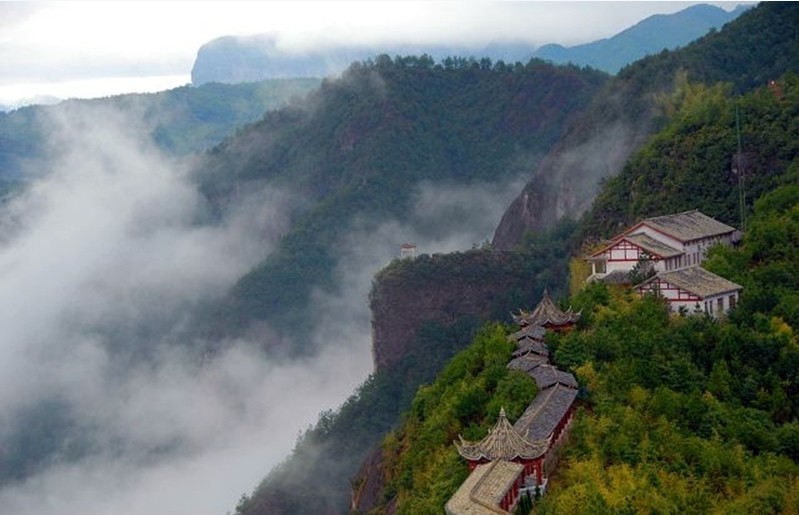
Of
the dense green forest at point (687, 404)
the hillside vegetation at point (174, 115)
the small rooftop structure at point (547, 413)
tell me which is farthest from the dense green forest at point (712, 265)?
the hillside vegetation at point (174, 115)

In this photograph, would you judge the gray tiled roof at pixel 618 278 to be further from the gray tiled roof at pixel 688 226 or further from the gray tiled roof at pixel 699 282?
the gray tiled roof at pixel 688 226

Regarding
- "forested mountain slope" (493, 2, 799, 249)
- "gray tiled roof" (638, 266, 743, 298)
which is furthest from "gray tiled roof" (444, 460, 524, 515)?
"forested mountain slope" (493, 2, 799, 249)

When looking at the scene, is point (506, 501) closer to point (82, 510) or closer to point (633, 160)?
point (633, 160)

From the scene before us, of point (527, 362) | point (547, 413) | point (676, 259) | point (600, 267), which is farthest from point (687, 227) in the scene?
point (547, 413)

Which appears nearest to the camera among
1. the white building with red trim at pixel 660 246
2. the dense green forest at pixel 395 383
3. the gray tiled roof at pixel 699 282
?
the gray tiled roof at pixel 699 282

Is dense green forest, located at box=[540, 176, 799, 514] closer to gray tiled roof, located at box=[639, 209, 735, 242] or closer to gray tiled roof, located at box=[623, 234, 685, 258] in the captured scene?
gray tiled roof, located at box=[623, 234, 685, 258]

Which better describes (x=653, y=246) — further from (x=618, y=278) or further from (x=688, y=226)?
(x=688, y=226)

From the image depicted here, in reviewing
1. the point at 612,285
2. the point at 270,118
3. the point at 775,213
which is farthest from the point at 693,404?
the point at 270,118
